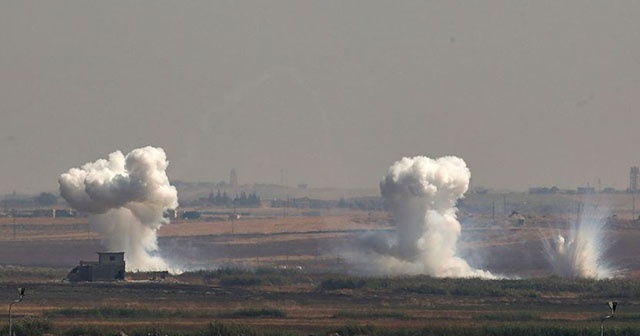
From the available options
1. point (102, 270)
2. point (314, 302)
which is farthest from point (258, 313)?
point (102, 270)

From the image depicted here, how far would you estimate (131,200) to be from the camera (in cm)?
19175

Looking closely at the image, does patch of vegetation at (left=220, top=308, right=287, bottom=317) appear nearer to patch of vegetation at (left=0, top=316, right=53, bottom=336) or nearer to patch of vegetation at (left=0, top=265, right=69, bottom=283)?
patch of vegetation at (left=0, top=316, right=53, bottom=336)

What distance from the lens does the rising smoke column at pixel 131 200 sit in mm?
192000

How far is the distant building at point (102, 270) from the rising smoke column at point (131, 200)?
841 centimetres

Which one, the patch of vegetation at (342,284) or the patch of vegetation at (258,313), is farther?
the patch of vegetation at (342,284)

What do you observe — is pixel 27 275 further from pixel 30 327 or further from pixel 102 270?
pixel 30 327

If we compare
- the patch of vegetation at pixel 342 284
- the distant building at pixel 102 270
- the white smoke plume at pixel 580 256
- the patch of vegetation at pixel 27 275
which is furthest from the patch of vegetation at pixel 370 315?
the white smoke plume at pixel 580 256

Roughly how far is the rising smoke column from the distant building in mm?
8415

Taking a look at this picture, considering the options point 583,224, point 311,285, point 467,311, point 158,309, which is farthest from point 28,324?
point 583,224

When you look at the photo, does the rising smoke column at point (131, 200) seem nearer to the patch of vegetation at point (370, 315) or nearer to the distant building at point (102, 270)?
the distant building at point (102, 270)

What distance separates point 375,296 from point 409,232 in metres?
29.1

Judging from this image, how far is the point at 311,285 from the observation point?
579 feet

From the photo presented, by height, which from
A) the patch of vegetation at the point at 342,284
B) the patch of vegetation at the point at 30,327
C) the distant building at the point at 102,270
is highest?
the distant building at the point at 102,270

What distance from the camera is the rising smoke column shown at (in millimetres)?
192000
